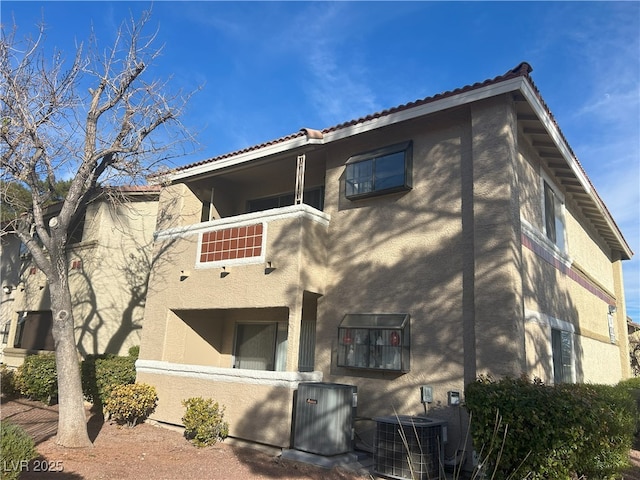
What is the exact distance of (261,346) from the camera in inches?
510

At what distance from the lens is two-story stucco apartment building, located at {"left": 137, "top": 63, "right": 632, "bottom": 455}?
8750mm

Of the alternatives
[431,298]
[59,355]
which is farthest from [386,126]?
[59,355]

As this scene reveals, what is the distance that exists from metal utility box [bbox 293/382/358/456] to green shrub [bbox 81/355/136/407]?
18.7 ft

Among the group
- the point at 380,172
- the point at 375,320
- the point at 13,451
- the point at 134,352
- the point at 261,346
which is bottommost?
the point at 13,451

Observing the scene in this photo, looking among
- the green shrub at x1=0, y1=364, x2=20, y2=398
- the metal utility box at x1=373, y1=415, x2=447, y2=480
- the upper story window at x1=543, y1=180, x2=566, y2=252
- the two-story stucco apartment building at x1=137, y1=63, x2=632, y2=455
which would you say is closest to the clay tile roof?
the two-story stucco apartment building at x1=137, y1=63, x2=632, y2=455

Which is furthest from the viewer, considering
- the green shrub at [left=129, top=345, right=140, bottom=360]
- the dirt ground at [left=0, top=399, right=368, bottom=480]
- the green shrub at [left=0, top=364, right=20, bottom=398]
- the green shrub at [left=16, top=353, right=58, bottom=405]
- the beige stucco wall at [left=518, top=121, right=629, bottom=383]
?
the green shrub at [left=0, top=364, right=20, bottom=398]

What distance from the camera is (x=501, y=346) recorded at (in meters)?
8.05

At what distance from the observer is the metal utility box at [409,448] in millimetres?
7336

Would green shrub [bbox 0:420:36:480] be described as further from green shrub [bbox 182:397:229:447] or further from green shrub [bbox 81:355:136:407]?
green shrub [bbox 81:355:136:407]

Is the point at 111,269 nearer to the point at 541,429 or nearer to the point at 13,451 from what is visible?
the point at 13,451

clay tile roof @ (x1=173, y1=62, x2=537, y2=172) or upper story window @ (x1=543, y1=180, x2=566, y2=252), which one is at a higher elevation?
clay tile roof @ (x1=173, y1=62, x2=537, y2=172)

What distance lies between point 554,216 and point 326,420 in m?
7.55

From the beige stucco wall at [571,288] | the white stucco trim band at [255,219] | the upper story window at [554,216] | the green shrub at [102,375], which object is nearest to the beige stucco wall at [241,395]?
the green shrub at [102,375]

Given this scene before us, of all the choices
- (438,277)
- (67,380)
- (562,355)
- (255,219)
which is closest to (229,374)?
(67,380)
